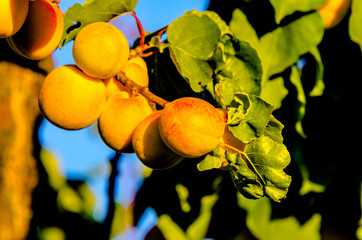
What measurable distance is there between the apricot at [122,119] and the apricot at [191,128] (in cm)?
12

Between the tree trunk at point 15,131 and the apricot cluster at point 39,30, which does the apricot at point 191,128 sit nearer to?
the apricot cluster at point 39,30

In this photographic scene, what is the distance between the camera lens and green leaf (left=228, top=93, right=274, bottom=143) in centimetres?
79

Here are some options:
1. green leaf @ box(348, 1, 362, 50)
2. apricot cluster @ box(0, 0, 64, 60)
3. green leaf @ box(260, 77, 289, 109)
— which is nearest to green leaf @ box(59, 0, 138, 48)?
apricot cluster @ box(0, 0, 64, 60)

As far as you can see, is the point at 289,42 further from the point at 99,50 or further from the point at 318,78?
the point at 99,50

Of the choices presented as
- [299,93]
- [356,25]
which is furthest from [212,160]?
[356,25]

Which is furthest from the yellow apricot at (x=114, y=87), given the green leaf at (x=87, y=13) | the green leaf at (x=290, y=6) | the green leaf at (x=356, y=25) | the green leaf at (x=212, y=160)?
the green leaf at (x=356, y=25)

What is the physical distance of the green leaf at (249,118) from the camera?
79cm

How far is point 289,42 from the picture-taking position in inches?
42.7

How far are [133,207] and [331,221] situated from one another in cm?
55

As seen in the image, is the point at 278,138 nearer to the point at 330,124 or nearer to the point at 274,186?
the point at 274,186

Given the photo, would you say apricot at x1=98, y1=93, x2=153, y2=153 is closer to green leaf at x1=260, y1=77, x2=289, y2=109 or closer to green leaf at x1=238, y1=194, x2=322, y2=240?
green leaf at x1=260, y1=77, x2=289, y2=109

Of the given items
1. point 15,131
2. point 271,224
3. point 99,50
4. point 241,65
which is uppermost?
point 99,50

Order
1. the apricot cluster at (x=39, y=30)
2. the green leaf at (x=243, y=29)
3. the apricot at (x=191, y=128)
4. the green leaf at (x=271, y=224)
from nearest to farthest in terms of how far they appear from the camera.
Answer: the apricot at (x=191, y=128) → the apricot cluster at (x=39, y=30) → the green leaf at (x=243, y=29) → the green leaf at (x=271, y=224)

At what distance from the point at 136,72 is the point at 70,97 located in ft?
0.48
